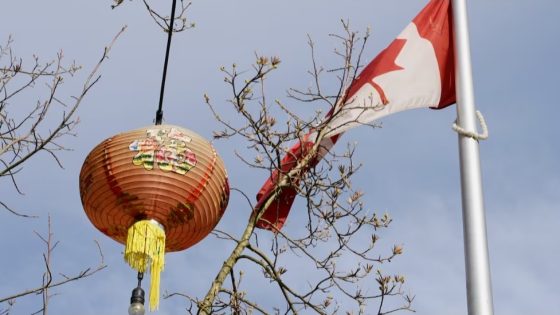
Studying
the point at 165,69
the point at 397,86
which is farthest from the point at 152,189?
the point at 397,86

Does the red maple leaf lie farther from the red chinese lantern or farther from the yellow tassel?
the yellow tassel

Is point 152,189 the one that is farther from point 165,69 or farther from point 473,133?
point 473,133

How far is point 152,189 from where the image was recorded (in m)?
4.51

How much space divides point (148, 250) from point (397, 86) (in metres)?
1.93

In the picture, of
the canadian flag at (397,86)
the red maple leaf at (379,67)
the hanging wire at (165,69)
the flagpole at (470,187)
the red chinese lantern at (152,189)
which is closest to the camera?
the flagpole at (470,187)

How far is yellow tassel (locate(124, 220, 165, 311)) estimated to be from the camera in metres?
4.56

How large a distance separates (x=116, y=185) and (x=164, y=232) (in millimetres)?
339

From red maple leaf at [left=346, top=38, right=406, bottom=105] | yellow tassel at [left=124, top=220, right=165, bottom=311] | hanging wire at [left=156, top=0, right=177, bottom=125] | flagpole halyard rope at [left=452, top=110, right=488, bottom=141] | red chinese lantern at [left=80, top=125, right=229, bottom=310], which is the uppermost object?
red maple leaf at [left=346, top=38, right=406, bottom=105]

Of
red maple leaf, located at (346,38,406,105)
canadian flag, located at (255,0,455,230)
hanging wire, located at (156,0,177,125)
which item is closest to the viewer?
hanging wire, located at (156,0,177,125)

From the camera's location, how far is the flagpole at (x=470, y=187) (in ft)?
13.6

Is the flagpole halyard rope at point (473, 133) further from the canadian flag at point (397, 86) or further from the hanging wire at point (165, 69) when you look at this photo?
the hanging wire at point (165, 69)

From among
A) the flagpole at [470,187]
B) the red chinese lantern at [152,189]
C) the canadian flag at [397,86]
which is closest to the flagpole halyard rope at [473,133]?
the flagpole at [470,187]

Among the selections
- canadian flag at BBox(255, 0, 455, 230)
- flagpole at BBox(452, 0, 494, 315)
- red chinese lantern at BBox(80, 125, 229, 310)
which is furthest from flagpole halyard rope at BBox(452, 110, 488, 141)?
red chinese lantern at BBox(80, 125, 229, 310)

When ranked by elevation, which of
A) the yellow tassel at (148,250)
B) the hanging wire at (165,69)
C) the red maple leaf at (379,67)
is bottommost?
the yellow tassel at (148,250)
